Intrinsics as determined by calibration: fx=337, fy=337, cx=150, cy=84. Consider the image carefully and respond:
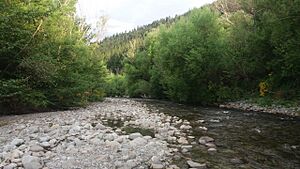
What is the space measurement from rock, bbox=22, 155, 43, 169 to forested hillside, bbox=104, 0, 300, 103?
18.1 meters

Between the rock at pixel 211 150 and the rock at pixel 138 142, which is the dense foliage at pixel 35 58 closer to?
the rock at pixel 138 142

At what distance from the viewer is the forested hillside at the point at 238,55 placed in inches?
896

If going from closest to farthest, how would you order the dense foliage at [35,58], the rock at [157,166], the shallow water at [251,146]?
the rock at [157,166] → the shallow water at [251,146] → the dense foliage at [35,58]

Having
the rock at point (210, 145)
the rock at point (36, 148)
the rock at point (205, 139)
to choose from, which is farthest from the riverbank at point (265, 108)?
the rock at point (36, 148)

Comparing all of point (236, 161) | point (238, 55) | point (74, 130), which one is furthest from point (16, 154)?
point (238, 55)

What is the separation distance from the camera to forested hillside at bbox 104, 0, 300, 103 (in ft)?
74.6

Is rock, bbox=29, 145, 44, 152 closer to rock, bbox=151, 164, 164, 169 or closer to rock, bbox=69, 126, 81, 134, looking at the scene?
rock, bbox=69, 126, 81, 134

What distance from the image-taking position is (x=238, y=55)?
96.2 feet

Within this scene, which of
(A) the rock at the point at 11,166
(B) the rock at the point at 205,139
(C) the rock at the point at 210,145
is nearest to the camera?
(A) the rock at the point at 11,166

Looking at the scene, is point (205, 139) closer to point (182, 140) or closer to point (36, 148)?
point (182, 140)

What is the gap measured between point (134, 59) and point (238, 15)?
32.2 metres

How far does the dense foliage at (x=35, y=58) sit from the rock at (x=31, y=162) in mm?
6576

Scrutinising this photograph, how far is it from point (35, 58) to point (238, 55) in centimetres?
1896

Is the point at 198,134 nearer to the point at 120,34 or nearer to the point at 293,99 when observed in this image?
the point at 293,99
